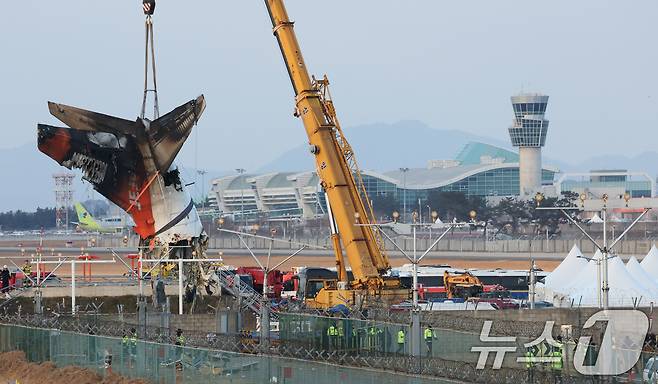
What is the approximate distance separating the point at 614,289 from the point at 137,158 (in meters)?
24.3

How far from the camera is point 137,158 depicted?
6656 centimetres

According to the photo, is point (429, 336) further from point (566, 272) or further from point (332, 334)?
point (566, 272)

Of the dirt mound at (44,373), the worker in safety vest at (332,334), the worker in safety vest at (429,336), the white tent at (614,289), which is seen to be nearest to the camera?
the dirt mound at (44,373)

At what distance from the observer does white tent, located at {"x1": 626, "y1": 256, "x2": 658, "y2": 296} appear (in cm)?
7588

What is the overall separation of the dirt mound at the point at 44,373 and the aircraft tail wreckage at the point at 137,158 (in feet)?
57.4

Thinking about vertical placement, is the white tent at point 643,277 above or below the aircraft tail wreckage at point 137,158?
below

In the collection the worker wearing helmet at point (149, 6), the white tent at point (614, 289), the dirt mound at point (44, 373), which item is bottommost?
the dirt mound at point (44, 373)

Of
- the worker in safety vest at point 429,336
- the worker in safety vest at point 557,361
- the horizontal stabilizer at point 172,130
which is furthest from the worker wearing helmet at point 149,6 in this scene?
the worker in safety vest at point 557,361

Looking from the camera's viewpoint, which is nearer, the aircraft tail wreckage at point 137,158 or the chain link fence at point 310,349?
the chain link fence at point 310,349

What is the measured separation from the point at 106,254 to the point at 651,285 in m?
99.9

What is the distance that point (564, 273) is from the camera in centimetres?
8338

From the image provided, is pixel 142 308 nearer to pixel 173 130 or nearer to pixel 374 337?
pixel 374 337

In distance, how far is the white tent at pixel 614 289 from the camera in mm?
72625

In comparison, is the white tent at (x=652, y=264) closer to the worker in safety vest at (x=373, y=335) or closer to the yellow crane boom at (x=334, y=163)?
the yellow crane boom at (x=334, y=163)
